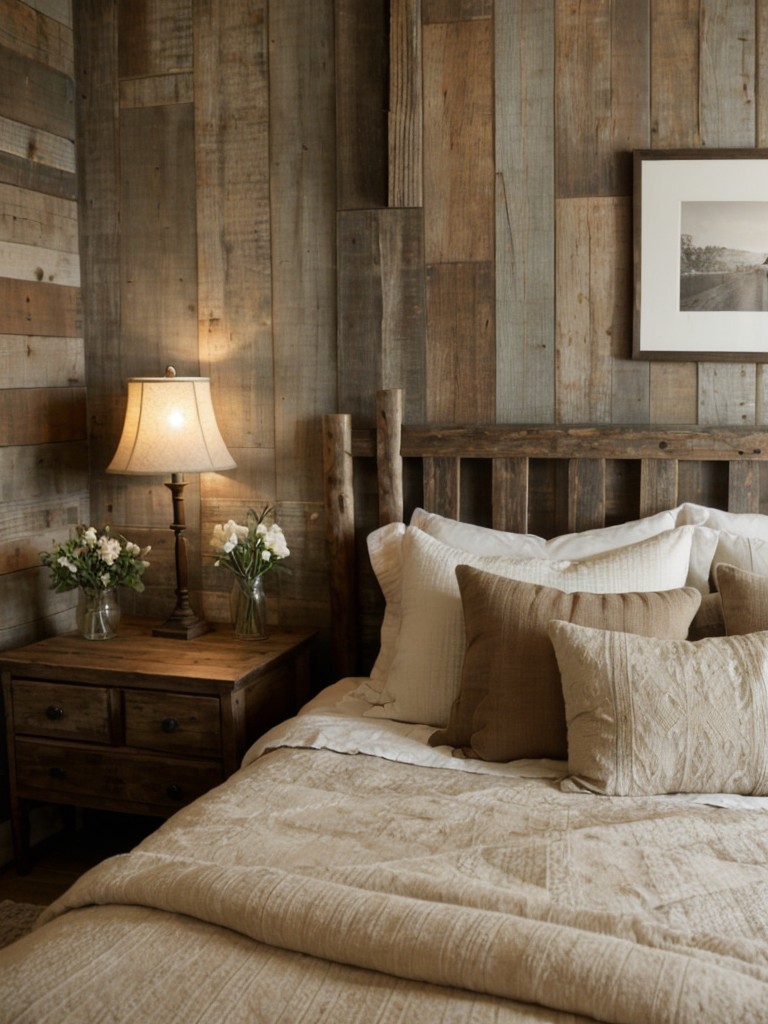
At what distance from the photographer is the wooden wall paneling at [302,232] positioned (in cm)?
278

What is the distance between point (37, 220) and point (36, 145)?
0.68 ft

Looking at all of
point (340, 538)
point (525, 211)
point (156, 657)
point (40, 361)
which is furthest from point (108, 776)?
point (525, 211)

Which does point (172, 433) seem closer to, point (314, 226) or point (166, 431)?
point (166, 431)

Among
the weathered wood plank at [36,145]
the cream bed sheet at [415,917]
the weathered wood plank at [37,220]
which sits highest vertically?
the weathered wood plank at [36,145]

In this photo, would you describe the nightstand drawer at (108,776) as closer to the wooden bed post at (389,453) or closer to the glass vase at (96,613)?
the glass vase at (96,613)

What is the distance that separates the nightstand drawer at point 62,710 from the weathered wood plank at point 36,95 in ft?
5.04

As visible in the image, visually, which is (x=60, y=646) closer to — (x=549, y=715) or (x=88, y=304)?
(x=88, y=304)

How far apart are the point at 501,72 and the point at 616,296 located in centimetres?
65

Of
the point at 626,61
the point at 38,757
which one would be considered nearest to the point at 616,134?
the point at 626,61

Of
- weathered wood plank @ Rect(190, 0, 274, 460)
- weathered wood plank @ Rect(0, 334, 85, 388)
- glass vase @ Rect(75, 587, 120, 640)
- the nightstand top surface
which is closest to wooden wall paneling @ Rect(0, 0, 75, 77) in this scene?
weathered wood plank @ Rect(190, 0, 274, 460)

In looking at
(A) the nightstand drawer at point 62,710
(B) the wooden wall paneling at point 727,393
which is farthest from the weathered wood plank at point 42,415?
(B) the wooden wall paneling at point 727,393

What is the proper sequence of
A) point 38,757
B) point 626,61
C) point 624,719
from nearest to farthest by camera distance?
point 624,719 → point 626,61 → point 38,757

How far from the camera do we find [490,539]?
2547 mm

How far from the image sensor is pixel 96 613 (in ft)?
9.27
